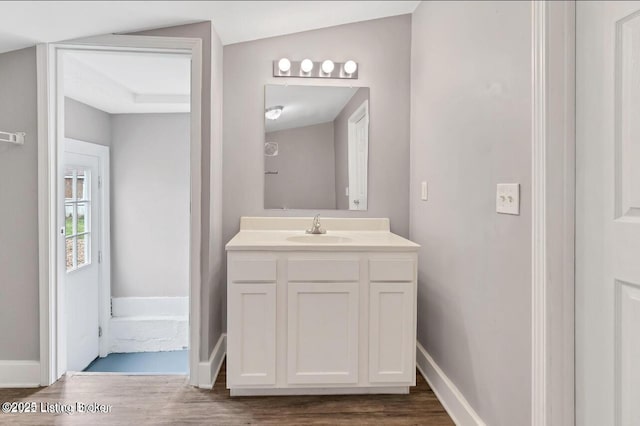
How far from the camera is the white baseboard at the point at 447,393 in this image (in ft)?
6.03

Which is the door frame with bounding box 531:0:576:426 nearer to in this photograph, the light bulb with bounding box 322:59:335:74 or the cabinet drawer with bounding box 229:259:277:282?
the cabinet drawer with bounding box 229:259:277:282

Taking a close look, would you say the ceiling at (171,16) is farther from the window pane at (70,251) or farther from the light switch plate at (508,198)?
the window pane at (70,251)

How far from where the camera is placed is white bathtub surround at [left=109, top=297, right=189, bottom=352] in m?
3.93

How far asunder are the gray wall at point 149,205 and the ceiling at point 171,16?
68.8 inches

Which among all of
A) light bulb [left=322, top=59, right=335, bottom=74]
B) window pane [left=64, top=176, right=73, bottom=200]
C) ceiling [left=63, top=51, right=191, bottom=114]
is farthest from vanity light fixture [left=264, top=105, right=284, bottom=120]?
window pane [left=64, top=176, right=73, bottom=200]

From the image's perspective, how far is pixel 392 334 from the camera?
210 centimetres

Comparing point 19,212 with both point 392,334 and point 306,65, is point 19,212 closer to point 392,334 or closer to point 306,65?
point 306,65

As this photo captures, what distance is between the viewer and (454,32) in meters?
2.03

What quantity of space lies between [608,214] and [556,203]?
150mm

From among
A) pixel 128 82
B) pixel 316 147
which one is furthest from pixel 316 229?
pixel 128 82

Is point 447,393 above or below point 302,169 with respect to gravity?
below

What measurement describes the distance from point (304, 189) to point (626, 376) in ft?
6.69

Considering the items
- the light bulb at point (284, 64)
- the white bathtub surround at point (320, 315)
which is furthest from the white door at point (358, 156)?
the white bathtub surround at point (320, 315)

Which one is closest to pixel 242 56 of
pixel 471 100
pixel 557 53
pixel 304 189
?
pixel 304 189
